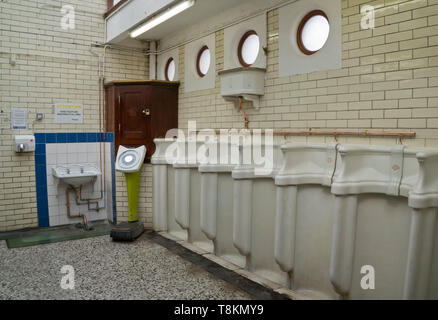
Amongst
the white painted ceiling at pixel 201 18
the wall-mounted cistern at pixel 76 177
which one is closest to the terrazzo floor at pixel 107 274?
the wall-mounted cistern at pixel 76 177

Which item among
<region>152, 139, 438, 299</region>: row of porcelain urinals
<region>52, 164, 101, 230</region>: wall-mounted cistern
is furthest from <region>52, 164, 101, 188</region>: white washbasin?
<region>152, 139, 438, 299</region>: row of porcelain urinals

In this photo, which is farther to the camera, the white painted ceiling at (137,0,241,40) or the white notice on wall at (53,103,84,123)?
the white notice on wall at (53,103,84,123)

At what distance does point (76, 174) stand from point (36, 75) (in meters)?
1.60

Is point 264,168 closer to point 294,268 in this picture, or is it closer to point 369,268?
point 294,268

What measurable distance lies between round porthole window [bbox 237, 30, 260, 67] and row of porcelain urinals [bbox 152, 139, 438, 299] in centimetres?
119

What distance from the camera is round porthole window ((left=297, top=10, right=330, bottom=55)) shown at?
3520mm

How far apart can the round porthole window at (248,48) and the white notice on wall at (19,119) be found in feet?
10.8

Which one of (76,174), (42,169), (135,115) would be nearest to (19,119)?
(42,169)

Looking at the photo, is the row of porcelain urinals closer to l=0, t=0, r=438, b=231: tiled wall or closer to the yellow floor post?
l=0, t=0, r=438, b=231: tiled wall

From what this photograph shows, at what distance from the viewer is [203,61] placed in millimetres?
5254

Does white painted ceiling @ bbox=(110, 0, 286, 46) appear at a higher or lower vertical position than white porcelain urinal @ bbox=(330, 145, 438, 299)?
higher

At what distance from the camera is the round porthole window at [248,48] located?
172 inches

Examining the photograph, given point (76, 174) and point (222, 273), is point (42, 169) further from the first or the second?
point (222, 273)

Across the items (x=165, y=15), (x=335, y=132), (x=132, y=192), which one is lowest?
→ (x=132, y=192)
